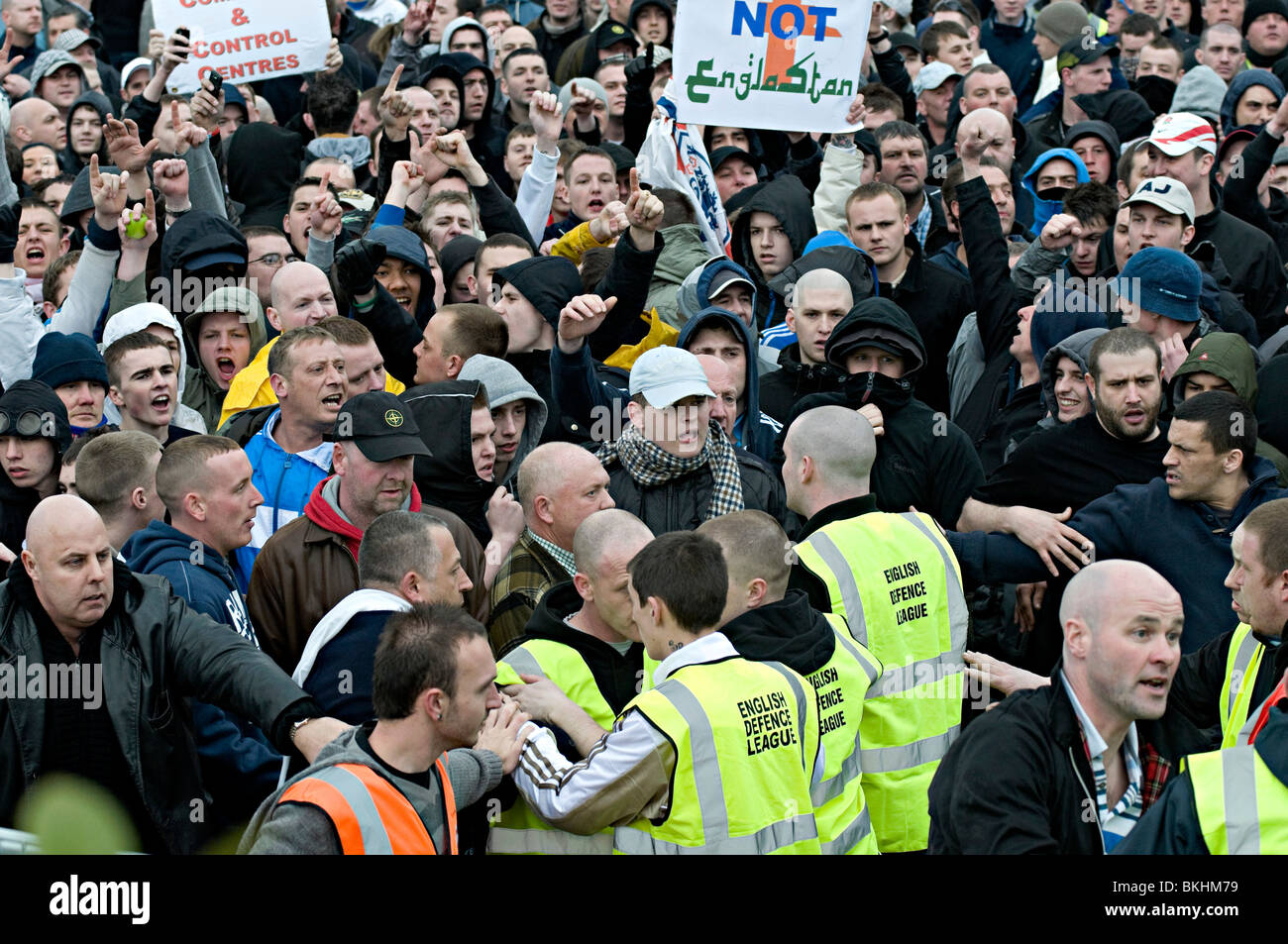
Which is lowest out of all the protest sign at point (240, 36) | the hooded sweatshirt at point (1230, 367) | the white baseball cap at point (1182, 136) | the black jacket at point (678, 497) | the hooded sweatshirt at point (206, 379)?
the black jacket at point (678, 497)

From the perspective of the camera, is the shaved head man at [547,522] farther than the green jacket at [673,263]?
No

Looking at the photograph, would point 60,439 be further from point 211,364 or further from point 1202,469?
point 1202,469

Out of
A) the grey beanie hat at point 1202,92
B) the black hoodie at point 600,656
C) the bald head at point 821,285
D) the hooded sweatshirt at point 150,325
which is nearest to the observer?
the black hoodie at point 600,656

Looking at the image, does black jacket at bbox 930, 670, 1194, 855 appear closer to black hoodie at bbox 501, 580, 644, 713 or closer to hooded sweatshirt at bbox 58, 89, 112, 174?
black hoodie at bbox 501, 580, 644, 713

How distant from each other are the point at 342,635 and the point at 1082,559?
2.91 m

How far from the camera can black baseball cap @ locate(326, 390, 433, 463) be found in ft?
20.1

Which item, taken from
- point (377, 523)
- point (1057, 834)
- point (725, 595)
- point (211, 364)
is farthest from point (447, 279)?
point (1057, 834)

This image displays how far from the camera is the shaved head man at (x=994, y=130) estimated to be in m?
10.6

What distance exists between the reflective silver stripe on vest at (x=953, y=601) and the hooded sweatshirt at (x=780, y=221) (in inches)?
129

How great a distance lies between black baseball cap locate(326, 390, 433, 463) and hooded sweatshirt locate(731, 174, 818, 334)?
3.25 m

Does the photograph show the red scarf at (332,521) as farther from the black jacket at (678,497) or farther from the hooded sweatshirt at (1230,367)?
the hooded sweatshirt at (1230,367)

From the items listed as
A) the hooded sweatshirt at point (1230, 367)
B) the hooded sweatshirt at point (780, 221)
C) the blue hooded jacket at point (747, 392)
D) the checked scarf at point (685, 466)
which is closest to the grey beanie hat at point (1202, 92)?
the hooded sweatshirt at point (780, 221)

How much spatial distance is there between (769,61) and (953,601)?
4926 mm

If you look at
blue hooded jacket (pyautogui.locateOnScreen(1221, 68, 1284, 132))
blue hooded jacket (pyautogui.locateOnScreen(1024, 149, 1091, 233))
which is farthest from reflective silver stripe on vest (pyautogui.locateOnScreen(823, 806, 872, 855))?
blue hooded jacket (pyautogui.locateOnScreen(1221, 68, 1284, 132))
